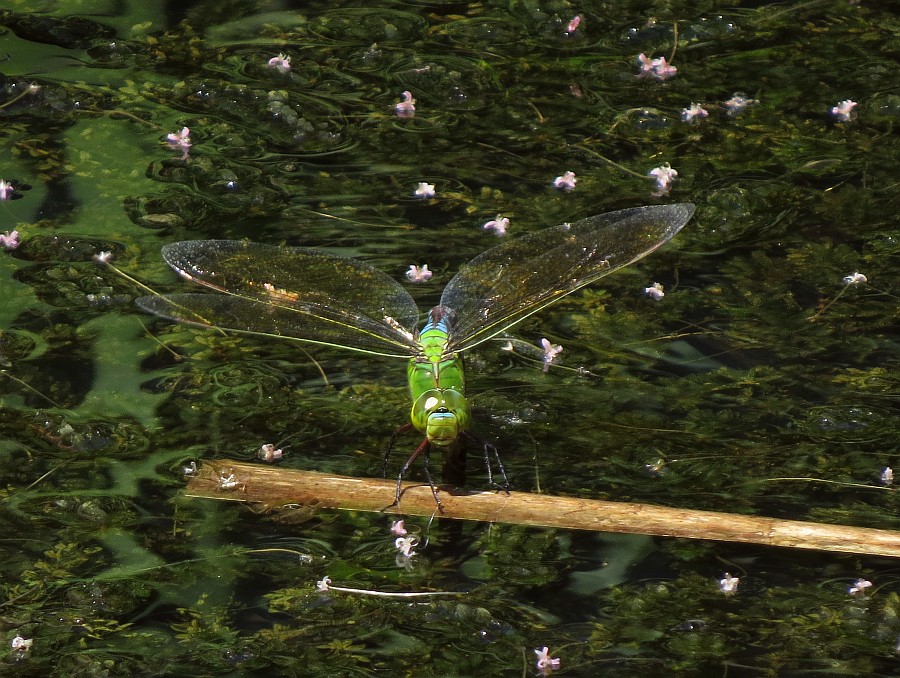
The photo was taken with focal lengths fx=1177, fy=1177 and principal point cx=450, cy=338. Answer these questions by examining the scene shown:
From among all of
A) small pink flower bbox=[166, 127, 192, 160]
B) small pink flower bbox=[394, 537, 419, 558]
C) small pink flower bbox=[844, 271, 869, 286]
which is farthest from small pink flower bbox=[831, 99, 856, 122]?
small pink flower bbox=[394, 537, 419, 558]

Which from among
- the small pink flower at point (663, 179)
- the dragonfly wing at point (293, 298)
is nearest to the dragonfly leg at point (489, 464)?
the dragonfly wing at point (293, 298)

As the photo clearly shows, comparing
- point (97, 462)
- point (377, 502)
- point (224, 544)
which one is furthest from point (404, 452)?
point (97, 462)

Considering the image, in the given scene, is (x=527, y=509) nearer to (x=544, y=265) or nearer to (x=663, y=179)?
(x=544, y=265)

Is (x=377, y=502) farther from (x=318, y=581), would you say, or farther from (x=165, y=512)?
(x=165, y=512)

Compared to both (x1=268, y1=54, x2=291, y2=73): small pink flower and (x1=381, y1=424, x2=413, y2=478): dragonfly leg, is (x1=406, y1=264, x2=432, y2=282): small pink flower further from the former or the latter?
(x1=268, y1=54, x2=291, y2=73): small pink flower

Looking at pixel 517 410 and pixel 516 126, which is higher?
pixel 516 126
